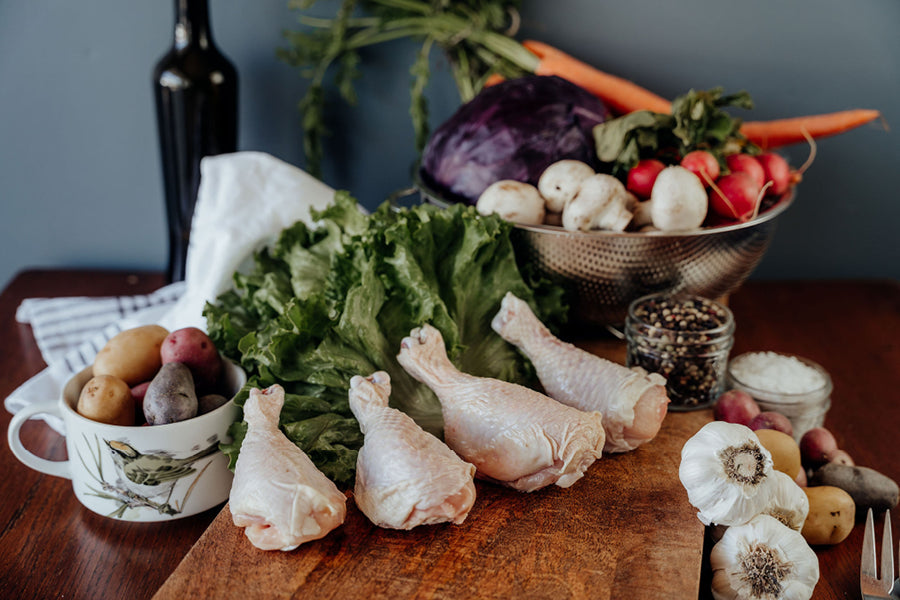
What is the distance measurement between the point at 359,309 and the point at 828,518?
588mm

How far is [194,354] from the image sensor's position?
0.96 meters

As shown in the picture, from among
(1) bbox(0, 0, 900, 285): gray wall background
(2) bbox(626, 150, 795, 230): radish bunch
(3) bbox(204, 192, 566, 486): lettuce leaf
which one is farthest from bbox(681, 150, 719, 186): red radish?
(1) bbox(0, 0, 900, 285): gray wall background

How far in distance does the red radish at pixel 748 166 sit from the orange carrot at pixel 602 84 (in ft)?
0.78

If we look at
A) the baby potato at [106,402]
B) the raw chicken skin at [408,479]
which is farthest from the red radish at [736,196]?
the baby potato at [106,402]

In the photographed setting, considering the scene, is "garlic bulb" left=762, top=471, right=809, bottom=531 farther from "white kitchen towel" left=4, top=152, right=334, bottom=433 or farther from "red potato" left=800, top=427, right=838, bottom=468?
"white kitchen towel" left=4, top=152, right=334, bottom=433

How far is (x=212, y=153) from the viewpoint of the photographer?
1.45 m

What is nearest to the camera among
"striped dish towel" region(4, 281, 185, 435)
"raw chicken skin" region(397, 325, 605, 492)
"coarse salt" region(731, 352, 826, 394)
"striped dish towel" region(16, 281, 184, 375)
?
"raw chicken skin" region(397, 325, 605, 492)

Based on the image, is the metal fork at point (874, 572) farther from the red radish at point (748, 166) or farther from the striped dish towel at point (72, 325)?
the striped dish towel at point (72, 325)

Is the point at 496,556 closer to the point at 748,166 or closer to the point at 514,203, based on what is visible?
the point at 514,203

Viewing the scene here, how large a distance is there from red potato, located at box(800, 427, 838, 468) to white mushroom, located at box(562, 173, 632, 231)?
1.20ft

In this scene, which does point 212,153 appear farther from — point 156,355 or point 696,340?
point 696,340

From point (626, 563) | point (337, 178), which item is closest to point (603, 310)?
point (626, 563)

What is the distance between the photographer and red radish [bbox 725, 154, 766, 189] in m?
1.21

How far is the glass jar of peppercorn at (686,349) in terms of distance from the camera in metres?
1.04
